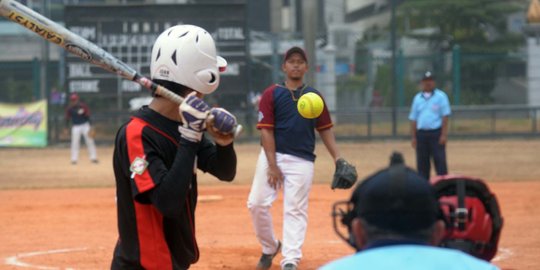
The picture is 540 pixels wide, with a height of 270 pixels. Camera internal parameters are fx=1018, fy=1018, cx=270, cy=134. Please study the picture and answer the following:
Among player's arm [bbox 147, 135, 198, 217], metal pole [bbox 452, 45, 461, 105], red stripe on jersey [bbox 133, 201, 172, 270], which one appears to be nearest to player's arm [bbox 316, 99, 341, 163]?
red stripe on jersey [bbox 133, 201, 172, 270]

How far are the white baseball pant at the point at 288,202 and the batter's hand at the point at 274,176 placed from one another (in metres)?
0.04

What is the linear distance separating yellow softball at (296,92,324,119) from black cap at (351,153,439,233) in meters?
6.07

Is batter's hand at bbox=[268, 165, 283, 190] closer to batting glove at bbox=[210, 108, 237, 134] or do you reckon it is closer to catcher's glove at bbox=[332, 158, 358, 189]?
catcher's glove at bbox=[332, 158, 358, 189]

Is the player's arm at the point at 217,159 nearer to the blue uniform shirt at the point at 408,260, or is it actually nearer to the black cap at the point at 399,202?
the black cap at the point at 399,202

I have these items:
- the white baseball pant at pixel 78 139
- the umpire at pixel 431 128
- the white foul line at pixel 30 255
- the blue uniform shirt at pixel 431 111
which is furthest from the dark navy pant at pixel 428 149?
the white baseball pant at pixel 78 139

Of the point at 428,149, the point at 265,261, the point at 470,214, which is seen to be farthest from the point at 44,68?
the point at 470,214

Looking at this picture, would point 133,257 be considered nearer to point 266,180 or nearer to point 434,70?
point 266,180

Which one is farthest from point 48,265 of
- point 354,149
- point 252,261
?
point 354,149

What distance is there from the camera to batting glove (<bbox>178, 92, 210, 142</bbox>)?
4207 mm

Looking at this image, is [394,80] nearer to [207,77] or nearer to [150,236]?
[207,77]

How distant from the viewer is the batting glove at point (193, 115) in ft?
13.8

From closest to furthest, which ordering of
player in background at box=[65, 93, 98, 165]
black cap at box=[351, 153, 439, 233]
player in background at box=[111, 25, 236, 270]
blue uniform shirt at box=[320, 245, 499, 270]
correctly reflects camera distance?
blue uniform shirt at box=[320, 245, 499, 270] < black cap at box=[351, 153, 439, 233] < player in background at box=[111, 25, 236, 270] < player in background at box=[65, 93, 98, 165]

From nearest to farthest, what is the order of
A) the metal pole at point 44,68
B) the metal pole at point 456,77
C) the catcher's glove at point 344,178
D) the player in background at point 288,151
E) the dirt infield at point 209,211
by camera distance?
the catcher's glove at point 344,178
the player in background at point 288,151
the dirt infield at point 209,211
the metal pole at point 44,68
the metal pole at point 456,77

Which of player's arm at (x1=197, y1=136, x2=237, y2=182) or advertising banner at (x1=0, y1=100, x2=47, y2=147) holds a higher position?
player's arm at (x1=197, y1=136, x2=237, y2=182)
